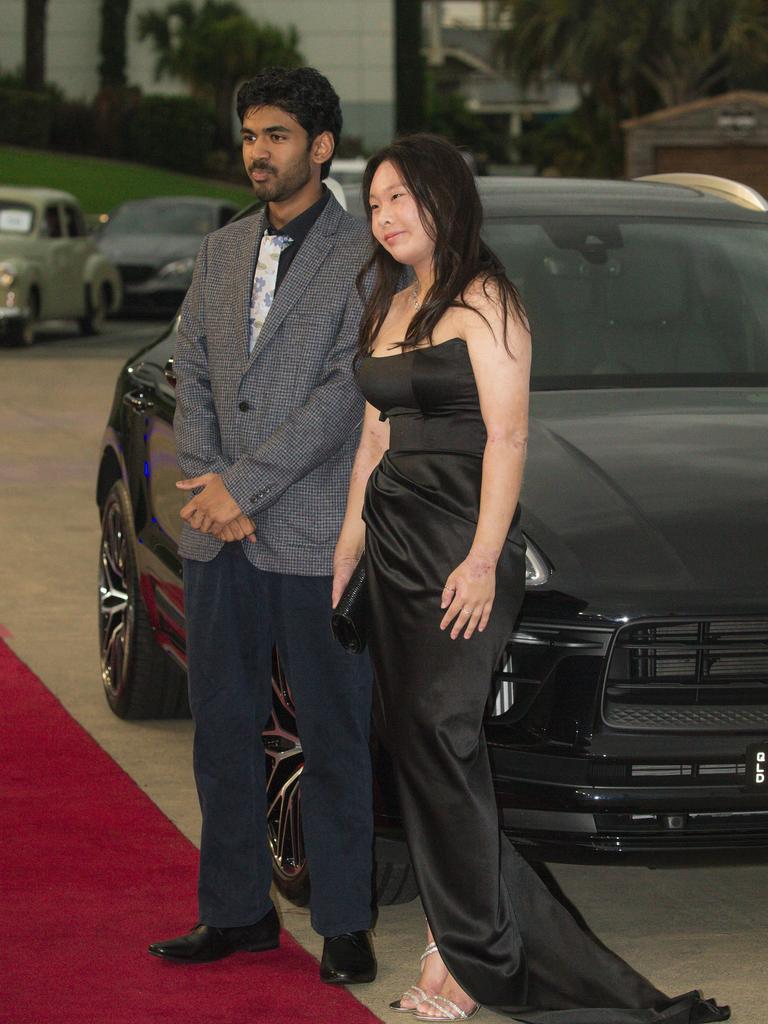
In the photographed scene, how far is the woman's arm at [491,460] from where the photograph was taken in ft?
13.5

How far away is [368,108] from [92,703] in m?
68.5

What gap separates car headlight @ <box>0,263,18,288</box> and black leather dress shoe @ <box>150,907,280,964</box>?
18745 mm

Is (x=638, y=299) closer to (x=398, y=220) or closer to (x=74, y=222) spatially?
(x=398, y=220)

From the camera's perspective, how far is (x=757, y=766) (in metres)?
4.51

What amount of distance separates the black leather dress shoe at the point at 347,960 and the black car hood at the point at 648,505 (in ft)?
2.90

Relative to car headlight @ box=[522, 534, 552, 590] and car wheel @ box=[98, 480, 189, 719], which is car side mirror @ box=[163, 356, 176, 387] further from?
car headlight @ box=[522, 534, 552, 590]

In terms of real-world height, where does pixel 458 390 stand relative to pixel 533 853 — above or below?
above

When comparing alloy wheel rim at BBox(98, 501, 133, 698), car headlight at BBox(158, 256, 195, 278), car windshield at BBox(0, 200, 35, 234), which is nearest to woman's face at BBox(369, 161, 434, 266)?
alloy wheel rim at BBox(98, 501, 133, 698)

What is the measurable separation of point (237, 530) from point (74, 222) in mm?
21732

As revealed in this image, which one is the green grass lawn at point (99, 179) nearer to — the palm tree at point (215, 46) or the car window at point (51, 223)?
the palm tree at point (215, 46)

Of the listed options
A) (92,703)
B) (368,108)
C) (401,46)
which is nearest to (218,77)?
(368,108)

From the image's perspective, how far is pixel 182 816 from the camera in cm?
613

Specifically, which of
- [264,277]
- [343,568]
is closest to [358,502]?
[343,568]

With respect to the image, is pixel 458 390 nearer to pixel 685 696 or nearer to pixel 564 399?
pixel 685 696
